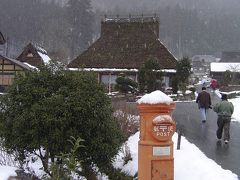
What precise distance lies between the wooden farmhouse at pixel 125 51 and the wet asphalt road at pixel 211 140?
58.2 ft

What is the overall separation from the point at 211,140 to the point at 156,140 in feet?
32.5

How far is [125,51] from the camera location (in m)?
43.9

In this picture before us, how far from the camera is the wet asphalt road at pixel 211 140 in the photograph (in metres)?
12.0

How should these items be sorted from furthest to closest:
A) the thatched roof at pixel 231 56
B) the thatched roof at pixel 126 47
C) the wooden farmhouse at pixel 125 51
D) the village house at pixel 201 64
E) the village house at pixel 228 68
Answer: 1. the village house at pixel 201 64
2. the thatched roof at pixel 231 56
3. the village house at pixel 228 68
4. the thatched roof at pixel 126 47
5. the wooden farmhouse at pixel 125 51

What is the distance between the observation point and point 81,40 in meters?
91.5

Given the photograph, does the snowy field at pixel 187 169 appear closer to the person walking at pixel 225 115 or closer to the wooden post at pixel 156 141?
the wooden post at pixel 156 141

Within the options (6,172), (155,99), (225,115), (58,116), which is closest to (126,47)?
(225,115)

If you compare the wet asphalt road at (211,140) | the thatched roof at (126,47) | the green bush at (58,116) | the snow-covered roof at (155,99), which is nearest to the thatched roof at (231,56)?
the thatched roof at (126,47)

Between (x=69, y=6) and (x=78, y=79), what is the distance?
293 ft

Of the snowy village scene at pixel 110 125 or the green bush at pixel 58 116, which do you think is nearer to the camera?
the snowy village scene at pixel 110 125

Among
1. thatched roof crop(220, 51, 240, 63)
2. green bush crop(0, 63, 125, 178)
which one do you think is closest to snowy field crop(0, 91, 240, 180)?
green bush crop(0, 63, 125, 178)

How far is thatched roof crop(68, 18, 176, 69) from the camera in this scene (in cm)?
4258

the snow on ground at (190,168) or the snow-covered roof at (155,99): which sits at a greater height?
the snow-covered roof at (155,99)

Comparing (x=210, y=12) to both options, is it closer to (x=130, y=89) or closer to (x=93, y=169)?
(x=130, y=89)
